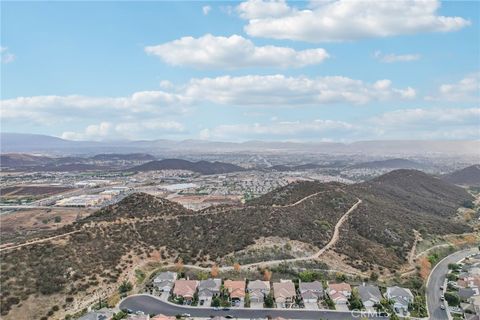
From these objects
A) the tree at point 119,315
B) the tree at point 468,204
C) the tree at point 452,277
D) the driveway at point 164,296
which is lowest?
the tree at point 452,277

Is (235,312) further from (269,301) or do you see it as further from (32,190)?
(32,190)

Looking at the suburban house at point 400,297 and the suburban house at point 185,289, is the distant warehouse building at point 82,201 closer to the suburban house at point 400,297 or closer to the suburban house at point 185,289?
the suburban house at point 185,289

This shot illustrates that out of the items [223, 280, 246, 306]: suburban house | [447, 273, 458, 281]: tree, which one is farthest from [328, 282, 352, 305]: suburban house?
[447, 273, 458, 281]: tree

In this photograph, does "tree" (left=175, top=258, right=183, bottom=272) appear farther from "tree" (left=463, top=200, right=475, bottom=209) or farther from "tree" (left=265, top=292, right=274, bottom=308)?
"tree" (left=463, top=200, right=475, bottom=209)

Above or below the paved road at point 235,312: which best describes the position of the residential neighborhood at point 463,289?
below

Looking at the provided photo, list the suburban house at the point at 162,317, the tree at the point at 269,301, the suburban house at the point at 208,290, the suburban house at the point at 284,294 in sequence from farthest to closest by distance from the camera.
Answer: the suburban house at the point at 208,290 < the suburban house at the point at 284,294 < the tree at the point at 269,301 < the suburban house at the point at 162,317

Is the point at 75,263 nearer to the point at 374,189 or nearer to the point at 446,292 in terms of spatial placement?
the point at 446,292

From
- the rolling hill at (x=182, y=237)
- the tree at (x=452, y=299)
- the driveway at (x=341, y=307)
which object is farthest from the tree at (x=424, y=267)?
the driveway at (x=341, y=307)
